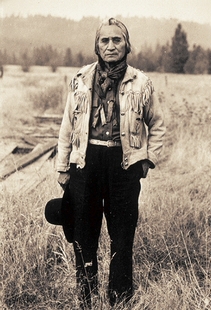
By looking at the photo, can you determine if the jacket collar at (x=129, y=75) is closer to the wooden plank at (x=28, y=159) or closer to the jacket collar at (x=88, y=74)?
the jacket collar at (x=88, y=74)

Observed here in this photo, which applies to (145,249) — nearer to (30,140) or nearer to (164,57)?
Answer: (30,140)

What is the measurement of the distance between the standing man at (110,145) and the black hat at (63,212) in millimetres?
47

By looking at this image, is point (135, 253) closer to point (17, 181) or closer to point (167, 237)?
point (167, 237)

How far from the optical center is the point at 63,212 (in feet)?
10.1

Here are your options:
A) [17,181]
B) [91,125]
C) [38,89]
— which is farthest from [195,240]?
[38,89]

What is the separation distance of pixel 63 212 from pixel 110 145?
62 cm

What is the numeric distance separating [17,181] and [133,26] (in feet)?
20.2

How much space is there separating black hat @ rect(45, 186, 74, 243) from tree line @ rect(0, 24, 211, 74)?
1002 centimetres

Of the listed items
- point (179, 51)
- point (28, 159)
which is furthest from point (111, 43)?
point (179, 51)

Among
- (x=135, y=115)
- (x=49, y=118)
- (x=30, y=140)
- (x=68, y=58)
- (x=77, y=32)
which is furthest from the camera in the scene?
(x=68, y=58)

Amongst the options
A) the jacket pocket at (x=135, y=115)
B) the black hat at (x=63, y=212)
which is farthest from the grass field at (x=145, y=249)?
the jacket pocket at (x=135, y=115)

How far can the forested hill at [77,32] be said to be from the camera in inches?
441

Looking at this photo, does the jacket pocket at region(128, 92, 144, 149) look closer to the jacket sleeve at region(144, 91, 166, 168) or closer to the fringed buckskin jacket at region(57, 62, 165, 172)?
the fringed buckskin jacket at region(57, 62, 165, 172)

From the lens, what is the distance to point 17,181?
5.88 metres
